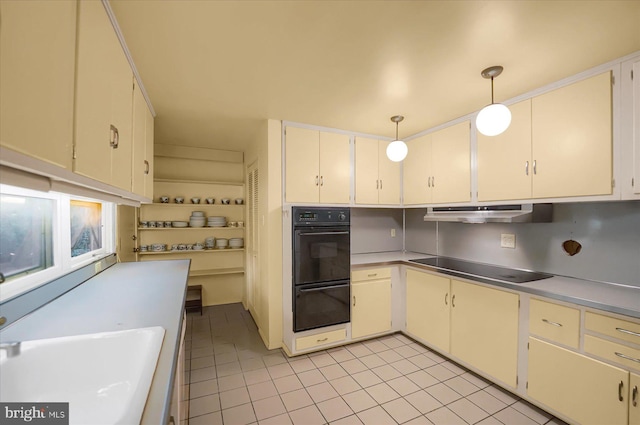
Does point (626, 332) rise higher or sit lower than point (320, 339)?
higher

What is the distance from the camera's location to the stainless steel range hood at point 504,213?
6.74 ft

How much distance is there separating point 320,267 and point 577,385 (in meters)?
1.96

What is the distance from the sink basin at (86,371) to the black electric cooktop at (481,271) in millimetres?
2327

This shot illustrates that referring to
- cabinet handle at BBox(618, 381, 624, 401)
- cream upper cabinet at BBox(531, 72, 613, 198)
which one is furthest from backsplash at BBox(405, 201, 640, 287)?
cabinet handle at BBox(618, 381, 624, 401)

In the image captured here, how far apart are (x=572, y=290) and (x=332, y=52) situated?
7.23ft

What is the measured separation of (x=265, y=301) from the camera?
280 cm

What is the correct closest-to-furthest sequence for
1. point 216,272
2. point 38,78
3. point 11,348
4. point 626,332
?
1. point 38,78
2. point 11,348
3. point 626,332
4. point 216,272

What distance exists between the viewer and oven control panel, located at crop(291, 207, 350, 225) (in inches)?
100

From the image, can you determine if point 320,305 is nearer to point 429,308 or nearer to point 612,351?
point 429,308

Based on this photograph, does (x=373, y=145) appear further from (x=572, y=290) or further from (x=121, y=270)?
(x=121, y=270)

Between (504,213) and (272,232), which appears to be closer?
(504,213)

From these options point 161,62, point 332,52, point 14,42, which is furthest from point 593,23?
point 161,62

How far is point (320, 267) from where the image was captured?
2.63 metres

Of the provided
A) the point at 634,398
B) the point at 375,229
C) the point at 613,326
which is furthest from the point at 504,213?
the point at 375,229
